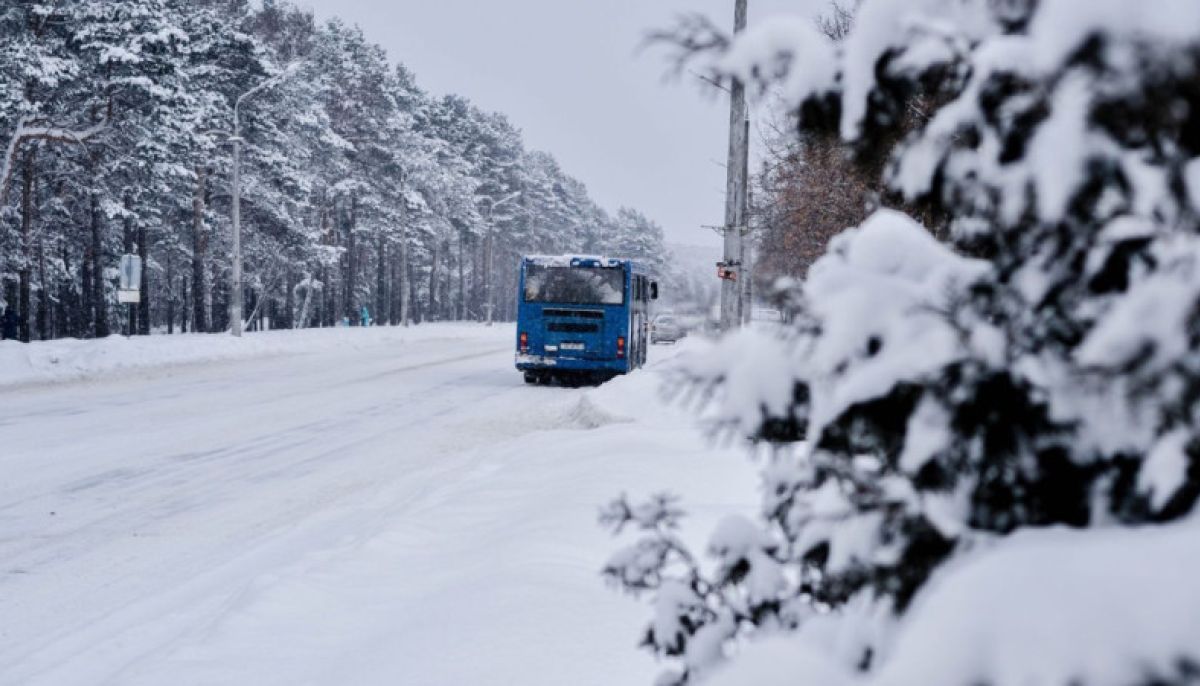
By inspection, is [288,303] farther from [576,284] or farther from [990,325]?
[990,325]

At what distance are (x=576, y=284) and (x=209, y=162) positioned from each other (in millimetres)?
22435

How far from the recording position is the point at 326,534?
712cm

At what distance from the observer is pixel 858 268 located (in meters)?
1.69

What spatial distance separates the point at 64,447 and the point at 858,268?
1146 centimetres

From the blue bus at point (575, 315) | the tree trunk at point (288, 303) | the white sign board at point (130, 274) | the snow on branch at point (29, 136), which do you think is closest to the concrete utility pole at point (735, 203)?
the blue bus at point (575, 315)

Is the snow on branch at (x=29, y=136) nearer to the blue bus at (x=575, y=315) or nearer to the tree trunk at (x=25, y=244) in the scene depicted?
the tree trunk at (x=25, y=244)

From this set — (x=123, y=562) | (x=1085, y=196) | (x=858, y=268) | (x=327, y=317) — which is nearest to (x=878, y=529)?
(x=858, y=268)

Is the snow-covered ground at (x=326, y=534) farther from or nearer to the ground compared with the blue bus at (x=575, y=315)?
nearer to the ground

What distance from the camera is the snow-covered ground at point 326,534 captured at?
4227 mm

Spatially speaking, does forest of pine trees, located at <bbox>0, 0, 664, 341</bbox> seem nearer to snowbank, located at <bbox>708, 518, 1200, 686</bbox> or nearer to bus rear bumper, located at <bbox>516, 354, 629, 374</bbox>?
bus rear bumper, located at <bbox>516, 354, 629, 374</bbox>

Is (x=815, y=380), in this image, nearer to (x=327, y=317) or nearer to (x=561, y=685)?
(x=561, y=685)

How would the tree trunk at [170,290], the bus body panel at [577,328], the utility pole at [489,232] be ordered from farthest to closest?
the utility pole at [489,232] → the tree trunk at [170,290] → the bus body panel at [577,328]

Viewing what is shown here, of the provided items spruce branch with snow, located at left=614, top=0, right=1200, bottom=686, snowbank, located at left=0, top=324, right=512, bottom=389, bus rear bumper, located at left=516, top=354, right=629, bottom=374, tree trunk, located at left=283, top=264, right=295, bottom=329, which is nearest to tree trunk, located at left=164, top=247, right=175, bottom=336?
tree trunk, located at left=283, top=264, right=295, bottom=329

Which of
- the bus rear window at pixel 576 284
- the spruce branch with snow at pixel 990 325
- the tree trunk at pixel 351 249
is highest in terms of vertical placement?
the tree trunk at pixel 351 249
